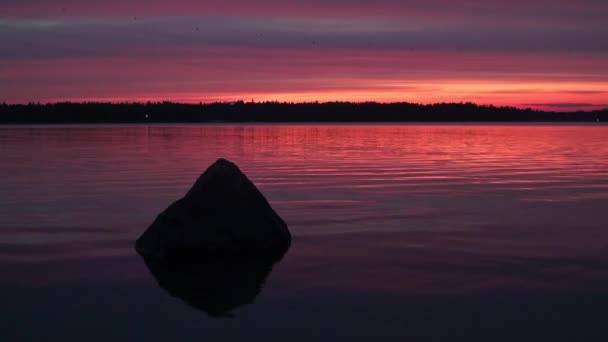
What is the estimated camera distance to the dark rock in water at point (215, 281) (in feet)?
31.7

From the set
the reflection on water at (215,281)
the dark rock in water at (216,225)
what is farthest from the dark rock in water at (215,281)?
the dark rock in water at (216,225)

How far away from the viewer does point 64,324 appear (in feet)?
28.5

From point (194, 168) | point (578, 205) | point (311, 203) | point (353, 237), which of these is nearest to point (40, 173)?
point (194, 168)

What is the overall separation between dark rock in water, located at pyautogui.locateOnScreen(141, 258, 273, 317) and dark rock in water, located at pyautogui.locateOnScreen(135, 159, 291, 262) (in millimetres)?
513

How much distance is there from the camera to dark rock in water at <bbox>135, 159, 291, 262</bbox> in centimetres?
1259

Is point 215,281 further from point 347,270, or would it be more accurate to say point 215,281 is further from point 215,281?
point 347,270

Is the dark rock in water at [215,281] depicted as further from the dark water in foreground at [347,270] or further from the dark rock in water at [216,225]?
the dark rock in water at [216,225]

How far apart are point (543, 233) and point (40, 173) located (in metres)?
21.4

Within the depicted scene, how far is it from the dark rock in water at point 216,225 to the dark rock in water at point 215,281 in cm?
51

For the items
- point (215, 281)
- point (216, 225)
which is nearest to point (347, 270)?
point (215, 281)

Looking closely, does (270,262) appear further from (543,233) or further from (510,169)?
(510,169)

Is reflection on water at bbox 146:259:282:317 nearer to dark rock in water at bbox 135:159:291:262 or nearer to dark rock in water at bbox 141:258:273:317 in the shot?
dark rock in water at bbox 141:258:273:317

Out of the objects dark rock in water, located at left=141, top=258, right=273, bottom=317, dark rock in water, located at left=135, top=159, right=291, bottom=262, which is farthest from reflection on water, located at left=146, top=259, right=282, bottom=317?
dark rock in water, located at left=135, top=159, right=291, bottom=262

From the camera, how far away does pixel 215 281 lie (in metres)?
10.7
